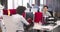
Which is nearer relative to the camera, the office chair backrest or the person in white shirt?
the person in white shirt

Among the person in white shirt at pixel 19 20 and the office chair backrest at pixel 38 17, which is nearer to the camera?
the person in white shirt at pixel 19 20

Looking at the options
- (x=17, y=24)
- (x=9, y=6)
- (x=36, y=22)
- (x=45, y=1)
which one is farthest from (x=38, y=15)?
(x=45, y=1)

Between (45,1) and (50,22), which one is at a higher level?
(45,1)

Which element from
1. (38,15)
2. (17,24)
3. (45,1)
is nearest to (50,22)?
(38,15)

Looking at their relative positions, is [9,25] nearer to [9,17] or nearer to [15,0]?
[9,17]

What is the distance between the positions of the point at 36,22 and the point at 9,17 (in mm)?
889

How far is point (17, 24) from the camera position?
3562 mm

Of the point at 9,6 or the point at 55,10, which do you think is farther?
the point at 55,10

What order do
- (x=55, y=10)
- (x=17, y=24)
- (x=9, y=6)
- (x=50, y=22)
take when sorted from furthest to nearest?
1. (x=55, y=10)
2. (x=9, y=6)
3. (x=50, y=22)
4. (x=17, y=24)

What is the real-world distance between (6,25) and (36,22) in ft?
3.00

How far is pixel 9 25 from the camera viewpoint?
3.56 m

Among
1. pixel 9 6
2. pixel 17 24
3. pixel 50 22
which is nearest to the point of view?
pixel 17 24

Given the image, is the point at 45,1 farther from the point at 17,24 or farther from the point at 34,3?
the point at 17,24

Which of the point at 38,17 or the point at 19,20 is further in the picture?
the point at 38,17
